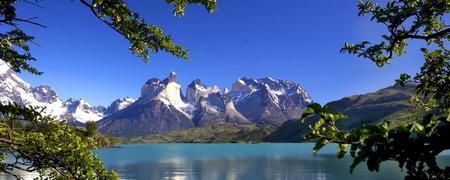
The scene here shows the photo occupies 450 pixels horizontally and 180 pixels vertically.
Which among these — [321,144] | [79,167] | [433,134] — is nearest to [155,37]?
[79,167]

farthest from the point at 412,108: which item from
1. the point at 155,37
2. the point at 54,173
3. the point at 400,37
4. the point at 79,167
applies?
the point at 54,173

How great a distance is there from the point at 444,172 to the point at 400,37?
6235mm

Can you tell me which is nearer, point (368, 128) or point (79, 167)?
point (368, 128)

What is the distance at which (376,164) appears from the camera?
175 inches

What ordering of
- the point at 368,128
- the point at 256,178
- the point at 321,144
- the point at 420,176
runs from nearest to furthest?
the point at 420,176 → the point at 368,128 → the point at 321,144 → the point at 256,178

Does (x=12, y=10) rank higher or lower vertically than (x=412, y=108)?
higher

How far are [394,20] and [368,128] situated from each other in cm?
623

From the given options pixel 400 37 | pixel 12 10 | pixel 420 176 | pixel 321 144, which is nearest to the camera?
pixel 420 176

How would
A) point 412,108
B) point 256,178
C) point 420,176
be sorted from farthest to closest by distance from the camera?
point 256,178 < point 412,108 < point 420,176

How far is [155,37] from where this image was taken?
1562cm

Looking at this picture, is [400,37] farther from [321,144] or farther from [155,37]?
[155,37]

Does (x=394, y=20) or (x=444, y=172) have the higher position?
(x=394, y=20)

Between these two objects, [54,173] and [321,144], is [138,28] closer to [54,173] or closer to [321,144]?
[54,173]

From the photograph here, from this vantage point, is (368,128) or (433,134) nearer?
(433,134)
